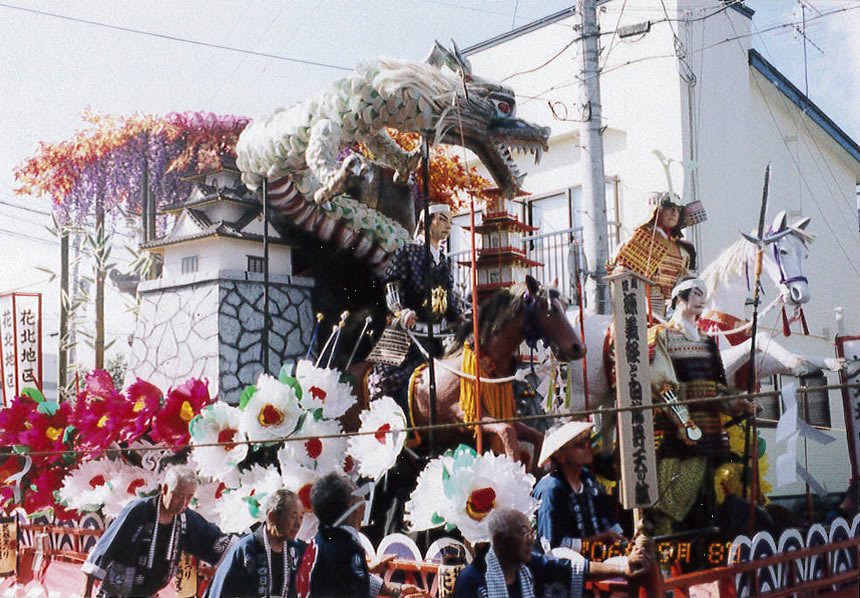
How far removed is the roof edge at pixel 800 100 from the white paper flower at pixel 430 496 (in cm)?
843

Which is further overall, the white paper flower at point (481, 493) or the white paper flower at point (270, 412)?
the white paper flower at point (270, 412)

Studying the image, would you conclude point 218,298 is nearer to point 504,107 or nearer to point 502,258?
point 502,258

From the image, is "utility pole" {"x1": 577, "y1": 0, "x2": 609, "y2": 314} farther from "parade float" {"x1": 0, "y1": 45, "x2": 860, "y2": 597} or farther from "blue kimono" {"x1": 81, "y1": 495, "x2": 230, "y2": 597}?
"blue kimono" {"x1": 81, "y1": 495, "x2": 230, "y2": 597}

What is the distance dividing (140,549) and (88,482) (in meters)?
2.16

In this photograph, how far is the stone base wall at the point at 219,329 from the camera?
805cm

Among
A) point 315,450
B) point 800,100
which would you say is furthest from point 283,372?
point 800,100

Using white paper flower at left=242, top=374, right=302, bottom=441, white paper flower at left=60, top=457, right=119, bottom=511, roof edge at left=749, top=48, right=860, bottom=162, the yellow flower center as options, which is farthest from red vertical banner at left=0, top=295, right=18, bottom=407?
roof edge at left=749, top=48, right=860, bottom=162

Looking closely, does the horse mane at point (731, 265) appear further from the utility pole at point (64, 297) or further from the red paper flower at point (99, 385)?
the utility pole at point (64, 297)

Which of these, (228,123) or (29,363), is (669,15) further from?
(29,363)

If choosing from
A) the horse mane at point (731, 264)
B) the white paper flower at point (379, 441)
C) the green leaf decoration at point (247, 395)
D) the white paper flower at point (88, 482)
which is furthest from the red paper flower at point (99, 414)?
the horse mane at point (731, 264)

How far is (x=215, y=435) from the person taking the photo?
254 inches

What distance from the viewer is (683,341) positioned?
6023 millimetres

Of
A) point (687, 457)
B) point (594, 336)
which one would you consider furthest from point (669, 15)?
point (687, 457)

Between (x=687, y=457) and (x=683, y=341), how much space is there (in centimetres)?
81
